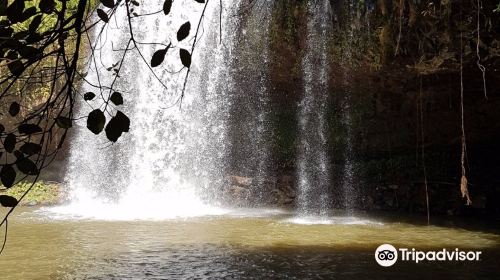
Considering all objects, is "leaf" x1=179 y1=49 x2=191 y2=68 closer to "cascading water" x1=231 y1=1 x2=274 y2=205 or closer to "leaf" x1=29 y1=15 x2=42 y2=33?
"leaf" x1=29 y1=15 x2=42 y2=33

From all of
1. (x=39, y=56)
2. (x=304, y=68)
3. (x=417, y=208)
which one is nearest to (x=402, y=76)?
(x=304, y=68)

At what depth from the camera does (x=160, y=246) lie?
16.8 feet

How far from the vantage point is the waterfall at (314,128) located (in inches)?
360

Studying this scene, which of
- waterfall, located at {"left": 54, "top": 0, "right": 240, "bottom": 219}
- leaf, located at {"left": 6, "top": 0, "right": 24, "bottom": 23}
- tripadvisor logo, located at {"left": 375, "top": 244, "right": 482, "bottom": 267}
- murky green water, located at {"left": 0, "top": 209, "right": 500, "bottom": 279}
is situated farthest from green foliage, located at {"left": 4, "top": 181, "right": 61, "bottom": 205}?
leaf, located at {"left": 6, "top": 0, "right": 24, "bottom": 23}

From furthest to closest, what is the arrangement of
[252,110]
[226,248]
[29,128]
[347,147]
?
1. [252,110]
2. [347,147]
3. [226,248]
4. [29,128]

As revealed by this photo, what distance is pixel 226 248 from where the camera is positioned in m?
5.09

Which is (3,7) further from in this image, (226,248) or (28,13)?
(226,248)

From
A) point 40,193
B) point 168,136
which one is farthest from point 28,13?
point 40,193

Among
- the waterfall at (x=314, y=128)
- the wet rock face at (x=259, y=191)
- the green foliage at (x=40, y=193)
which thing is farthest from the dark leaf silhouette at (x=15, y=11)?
the green foliage at (x=40, y=193)

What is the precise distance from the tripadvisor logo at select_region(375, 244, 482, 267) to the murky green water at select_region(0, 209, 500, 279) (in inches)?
4.1

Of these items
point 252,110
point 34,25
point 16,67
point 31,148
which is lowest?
point 31,148

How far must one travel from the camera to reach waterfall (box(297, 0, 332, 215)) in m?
9.13

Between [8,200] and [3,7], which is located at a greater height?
[3,7]

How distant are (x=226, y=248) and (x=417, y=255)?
185cm
